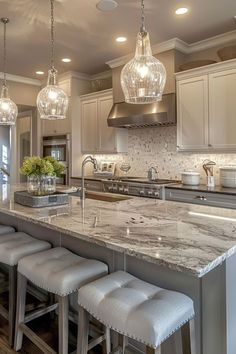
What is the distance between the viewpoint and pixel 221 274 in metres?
1.35

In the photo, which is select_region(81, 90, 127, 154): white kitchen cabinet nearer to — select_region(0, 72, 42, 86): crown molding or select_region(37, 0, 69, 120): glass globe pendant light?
select_region(0, 72, 42, 86): crown molding

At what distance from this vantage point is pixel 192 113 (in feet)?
12.6

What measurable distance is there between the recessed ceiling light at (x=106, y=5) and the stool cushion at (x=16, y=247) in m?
2.43

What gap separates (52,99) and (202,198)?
2052 millimetres

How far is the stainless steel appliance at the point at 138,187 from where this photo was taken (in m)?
3.85

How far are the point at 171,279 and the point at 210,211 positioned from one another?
76 cm

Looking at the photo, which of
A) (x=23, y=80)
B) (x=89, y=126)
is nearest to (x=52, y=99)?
(x=89, y=126)

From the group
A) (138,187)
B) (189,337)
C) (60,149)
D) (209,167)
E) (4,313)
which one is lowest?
(4,313)

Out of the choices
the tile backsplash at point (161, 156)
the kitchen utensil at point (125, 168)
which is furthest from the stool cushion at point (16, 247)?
the kitchen utensil at point (125, 168)

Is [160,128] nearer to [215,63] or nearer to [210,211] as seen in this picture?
[215,63]

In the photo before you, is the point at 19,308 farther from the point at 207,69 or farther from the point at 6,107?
the point at 207,69

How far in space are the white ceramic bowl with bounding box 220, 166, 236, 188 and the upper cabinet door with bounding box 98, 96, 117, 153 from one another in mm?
2001

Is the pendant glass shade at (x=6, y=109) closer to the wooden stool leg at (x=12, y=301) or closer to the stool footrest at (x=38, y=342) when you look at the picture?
the wooden stool leg at (x=12, y=301)

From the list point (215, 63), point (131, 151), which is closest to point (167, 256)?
point (215, 63)
